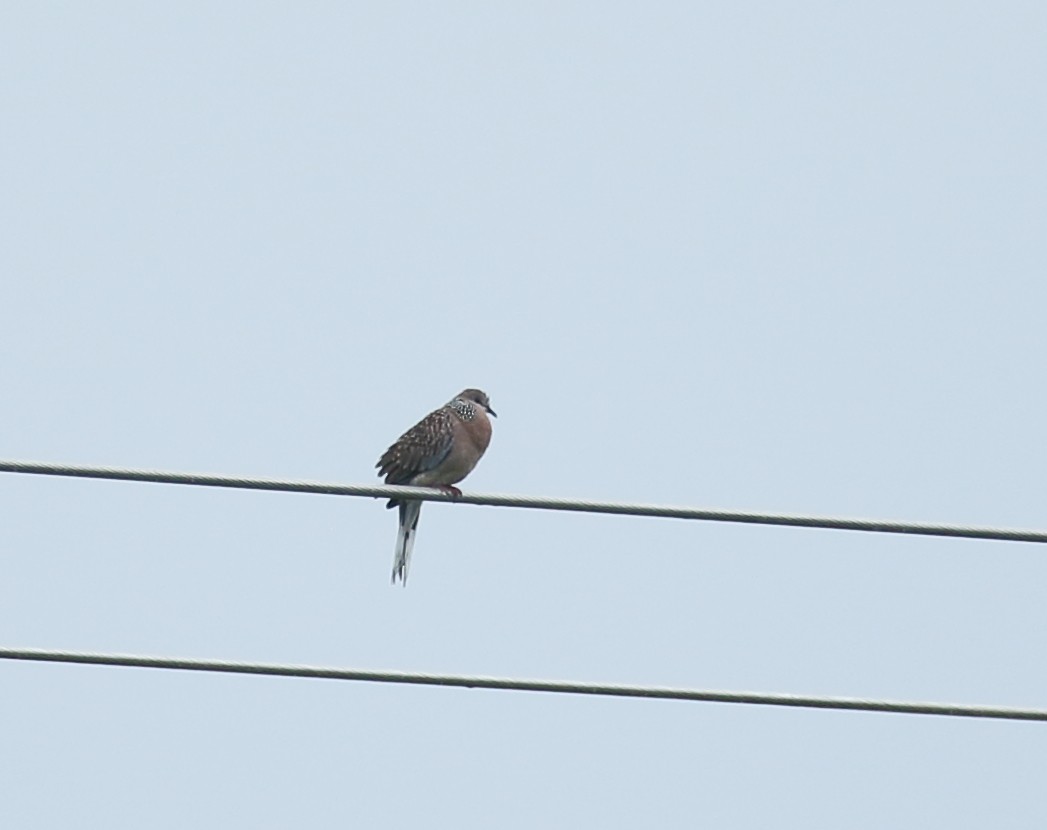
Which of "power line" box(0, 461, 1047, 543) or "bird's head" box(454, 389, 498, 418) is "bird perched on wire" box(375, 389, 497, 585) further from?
"power line" box(0, 461, 1047, 543)

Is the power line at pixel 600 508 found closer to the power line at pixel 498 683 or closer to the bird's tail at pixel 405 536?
the power line at pixel 498 683

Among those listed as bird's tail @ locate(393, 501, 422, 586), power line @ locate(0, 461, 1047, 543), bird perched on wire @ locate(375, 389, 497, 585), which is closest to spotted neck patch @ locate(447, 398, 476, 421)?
bird perched on wire @ locate(375, 389, 497, 585)

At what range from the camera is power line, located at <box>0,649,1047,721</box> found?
593 centimetres

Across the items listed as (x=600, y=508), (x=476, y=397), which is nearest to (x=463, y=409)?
(x=476, y=397)

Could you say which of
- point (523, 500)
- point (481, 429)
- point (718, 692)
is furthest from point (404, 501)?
point (718, 692)

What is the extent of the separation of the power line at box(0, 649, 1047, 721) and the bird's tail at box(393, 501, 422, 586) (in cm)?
368

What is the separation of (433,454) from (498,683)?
14.2 ft

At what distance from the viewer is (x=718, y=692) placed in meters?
6.05

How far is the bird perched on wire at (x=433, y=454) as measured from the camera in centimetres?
1008

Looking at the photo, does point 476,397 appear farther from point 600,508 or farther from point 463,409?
point 600,508

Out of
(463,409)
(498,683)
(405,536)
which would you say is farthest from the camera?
(463,409)

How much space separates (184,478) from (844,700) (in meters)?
2.04

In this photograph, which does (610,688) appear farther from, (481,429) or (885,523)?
(481,429)

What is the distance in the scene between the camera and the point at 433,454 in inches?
405
